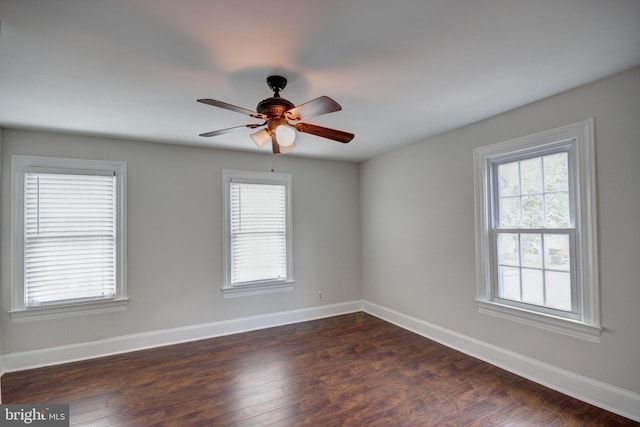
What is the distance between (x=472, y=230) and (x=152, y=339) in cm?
395

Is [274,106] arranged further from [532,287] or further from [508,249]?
[532,287]

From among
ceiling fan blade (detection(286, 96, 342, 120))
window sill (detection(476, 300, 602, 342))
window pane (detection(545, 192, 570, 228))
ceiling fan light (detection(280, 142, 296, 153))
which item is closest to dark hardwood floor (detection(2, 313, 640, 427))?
window sill (detection(476, 300, 602, 342))

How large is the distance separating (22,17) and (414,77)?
89.9 inches

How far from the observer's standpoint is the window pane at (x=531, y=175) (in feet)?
9.33

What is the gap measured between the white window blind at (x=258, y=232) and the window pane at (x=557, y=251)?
124 inches

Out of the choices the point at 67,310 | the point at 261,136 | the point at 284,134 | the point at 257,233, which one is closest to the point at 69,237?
the point at 67,310

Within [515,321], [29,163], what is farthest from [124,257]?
[515,321]

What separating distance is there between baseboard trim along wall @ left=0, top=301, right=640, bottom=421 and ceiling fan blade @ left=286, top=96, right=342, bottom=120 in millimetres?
2877

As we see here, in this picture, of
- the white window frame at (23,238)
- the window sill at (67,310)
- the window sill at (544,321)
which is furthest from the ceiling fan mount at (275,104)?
the window sill at (67,310)

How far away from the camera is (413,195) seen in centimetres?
416

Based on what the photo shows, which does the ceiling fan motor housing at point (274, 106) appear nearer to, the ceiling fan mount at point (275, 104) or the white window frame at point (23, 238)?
the ceiling fan mount at point (275, 104)

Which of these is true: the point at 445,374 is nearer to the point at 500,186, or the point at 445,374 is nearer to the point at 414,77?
the point at 500,186

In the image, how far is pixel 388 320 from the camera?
15.0 ft

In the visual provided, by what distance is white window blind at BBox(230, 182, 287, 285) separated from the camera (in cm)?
429
